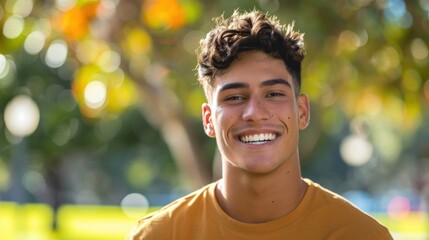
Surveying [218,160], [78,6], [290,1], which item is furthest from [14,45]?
[218,160]

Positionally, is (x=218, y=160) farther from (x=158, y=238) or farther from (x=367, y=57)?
(x=158, y=238)

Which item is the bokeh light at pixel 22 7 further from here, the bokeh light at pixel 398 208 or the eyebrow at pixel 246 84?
the bokeh light at pixel 398 208

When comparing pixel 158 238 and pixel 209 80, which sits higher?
pixel 209 80

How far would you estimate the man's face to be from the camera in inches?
150

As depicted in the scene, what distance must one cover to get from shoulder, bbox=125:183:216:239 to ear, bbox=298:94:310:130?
0.42 meters

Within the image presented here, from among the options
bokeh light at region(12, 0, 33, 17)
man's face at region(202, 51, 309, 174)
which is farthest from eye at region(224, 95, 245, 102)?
bokeh light at region(12, 0, 33, 17)

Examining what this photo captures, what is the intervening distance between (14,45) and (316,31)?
119 inches

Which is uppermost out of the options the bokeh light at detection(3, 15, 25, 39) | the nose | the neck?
the bokeh light at detection(3, 15, 25, 39)

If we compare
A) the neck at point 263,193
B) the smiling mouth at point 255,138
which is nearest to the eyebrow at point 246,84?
the smiling mouth at point 255,138

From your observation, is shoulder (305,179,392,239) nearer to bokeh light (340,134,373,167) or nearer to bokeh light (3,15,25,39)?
bokeh light (3,15,25,39)

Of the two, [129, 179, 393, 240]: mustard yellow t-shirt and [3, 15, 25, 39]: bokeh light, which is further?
[3, 15, 25, 39]: bokeh light

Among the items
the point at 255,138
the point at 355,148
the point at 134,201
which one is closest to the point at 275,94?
the point at 255,138

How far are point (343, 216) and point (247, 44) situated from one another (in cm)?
68

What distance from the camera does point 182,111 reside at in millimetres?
14469
